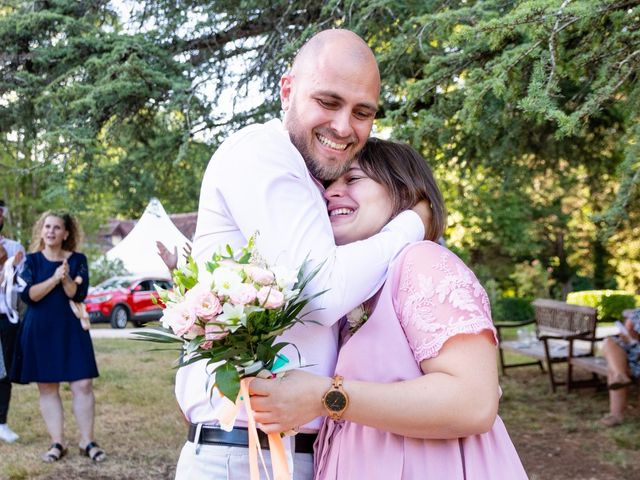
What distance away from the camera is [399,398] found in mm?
1842

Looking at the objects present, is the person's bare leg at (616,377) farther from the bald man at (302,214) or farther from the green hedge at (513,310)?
the green hedge at (513,310)

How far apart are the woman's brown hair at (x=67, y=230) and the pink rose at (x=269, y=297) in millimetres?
5594

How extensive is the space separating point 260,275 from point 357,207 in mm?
688

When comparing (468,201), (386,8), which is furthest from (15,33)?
(468,201)

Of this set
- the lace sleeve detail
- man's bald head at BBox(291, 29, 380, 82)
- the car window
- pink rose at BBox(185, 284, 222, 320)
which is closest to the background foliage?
man's bald head at BBox(291, 29, 380, 82)

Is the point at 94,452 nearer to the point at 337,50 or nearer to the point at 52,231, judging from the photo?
the point at 52,231

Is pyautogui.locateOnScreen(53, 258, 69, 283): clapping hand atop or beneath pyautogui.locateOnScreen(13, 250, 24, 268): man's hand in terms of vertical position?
beneath

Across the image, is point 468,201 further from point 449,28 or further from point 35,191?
point 449,28

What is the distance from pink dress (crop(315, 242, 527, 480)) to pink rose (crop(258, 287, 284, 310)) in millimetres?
417

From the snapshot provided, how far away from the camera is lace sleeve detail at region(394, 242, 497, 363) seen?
1.88 meters

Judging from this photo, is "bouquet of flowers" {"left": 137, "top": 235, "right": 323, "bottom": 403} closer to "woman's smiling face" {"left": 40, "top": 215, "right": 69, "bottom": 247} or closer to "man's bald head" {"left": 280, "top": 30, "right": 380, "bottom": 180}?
"man's bald head" {"left": 280, "top": 30, "right": 380, "bottom": 180}

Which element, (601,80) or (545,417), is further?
(545,417)

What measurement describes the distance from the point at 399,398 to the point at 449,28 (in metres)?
3.47

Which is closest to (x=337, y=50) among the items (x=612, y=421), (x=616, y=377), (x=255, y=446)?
(x=255, y=446)
